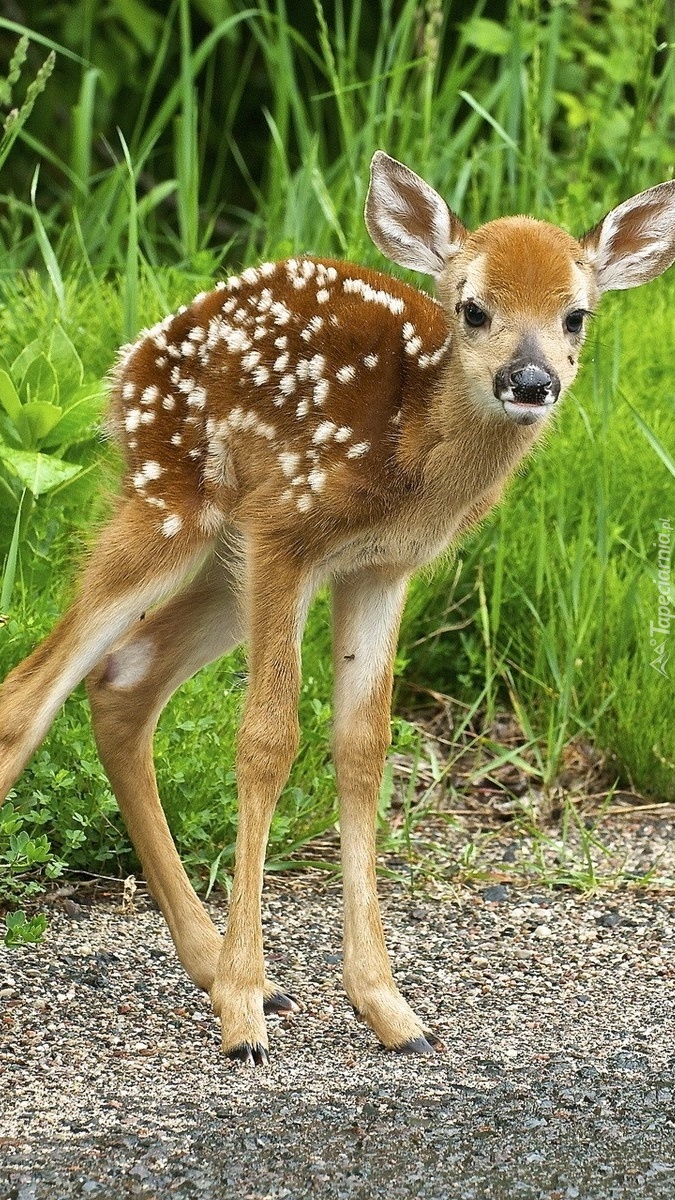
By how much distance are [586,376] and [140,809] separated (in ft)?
8.85

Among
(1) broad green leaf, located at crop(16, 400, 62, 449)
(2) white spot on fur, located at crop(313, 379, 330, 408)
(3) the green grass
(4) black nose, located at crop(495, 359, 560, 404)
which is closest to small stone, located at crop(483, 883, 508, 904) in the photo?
(3) the green grass

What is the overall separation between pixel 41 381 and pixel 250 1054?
2151 mm

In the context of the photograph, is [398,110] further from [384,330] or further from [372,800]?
[372,800]

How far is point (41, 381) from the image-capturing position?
5.16m

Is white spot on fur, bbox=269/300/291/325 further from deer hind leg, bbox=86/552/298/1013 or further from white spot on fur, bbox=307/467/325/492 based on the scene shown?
deer hind leg, bbox=86/552/298/1013

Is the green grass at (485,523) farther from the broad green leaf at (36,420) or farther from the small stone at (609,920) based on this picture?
the small stone at (609,920)

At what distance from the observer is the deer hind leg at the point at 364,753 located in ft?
13.3

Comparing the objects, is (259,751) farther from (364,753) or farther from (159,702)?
(159,702)

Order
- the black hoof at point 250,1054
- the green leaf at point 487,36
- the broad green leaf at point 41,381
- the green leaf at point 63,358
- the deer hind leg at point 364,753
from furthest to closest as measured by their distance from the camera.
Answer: the green leaf at point 487,36
the green leaf at point 63,358
the broad green leaf at point 41,381
the deer hind leg at point 364,753
the black hoof at point 250,1054

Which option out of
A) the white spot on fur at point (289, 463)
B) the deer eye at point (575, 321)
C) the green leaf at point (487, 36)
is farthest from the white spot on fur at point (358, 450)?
the green leaf at point (487, 36)

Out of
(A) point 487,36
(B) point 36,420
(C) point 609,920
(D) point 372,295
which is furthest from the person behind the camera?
(A) point 487,36

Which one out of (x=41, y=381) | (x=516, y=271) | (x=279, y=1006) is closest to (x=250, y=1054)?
(x=279, y=1006)

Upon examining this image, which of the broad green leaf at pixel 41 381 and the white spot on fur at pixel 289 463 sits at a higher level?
the white spot on fur at pixel 289 463

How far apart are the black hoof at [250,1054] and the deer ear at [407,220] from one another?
1784 millimetres
